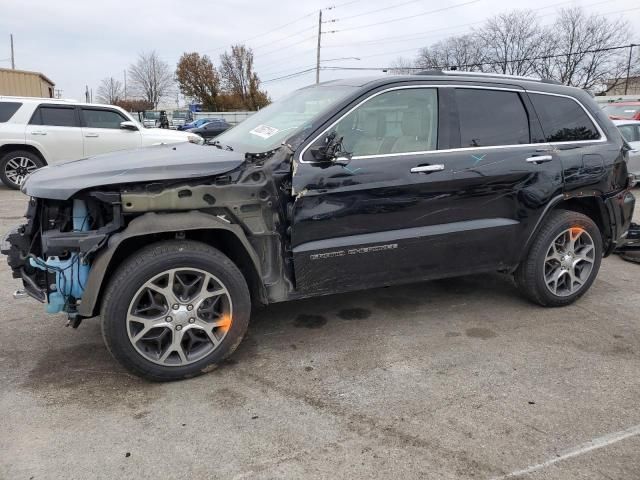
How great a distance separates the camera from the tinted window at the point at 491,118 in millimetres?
3875

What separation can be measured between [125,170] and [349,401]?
73.8 inches

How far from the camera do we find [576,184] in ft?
13.9

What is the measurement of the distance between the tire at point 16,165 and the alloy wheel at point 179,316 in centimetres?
871

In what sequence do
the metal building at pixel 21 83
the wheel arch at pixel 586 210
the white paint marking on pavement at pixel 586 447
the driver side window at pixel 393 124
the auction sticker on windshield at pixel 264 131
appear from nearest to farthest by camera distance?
1. the white paint marking on pavement at pixel 586 447
2. the driver side window at pixel 393 124
3. the auction sticker on windshield at pixel 264 131
4. the wheel arch at pixel 586 210
5. the metal building at pixel 21 83

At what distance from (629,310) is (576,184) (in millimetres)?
1203

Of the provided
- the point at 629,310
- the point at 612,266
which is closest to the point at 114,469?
the point at 629,310

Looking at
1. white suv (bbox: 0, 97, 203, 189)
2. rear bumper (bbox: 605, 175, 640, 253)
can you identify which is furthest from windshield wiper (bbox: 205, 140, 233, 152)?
white suv (bbox: 0, 97, 203, 189)

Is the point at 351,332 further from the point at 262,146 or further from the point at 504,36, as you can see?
the point at 504,36

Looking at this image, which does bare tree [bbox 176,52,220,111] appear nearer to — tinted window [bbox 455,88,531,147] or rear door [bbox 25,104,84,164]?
rear door [bbox 25,104,84,164]

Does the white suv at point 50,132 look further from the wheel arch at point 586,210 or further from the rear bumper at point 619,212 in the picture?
the rear bumper at point 619,212

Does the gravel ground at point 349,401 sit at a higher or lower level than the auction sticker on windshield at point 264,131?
lower

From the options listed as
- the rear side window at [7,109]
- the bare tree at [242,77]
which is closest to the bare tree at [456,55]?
the bare tree at [242,77]

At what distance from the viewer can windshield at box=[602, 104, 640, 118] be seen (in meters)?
13.9

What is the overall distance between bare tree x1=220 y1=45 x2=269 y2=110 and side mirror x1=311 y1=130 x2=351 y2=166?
6509cm
